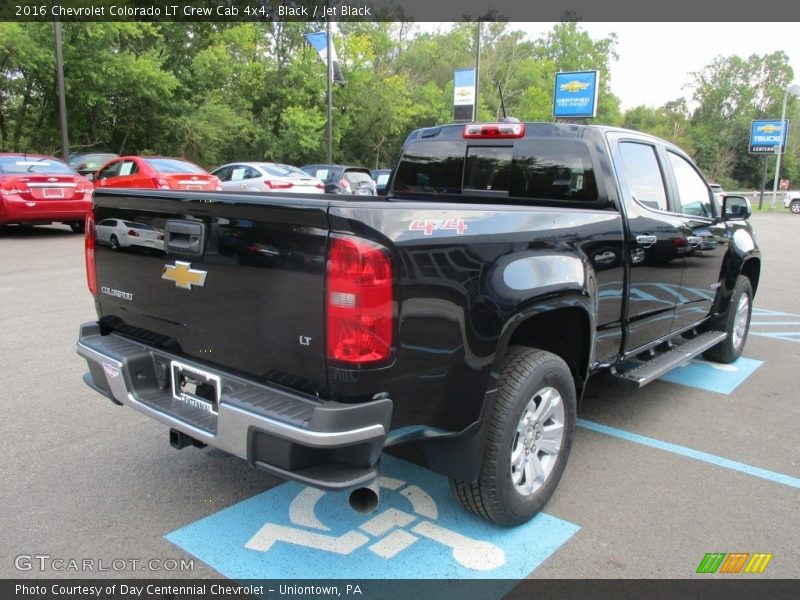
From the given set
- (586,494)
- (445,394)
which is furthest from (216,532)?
(586,494)

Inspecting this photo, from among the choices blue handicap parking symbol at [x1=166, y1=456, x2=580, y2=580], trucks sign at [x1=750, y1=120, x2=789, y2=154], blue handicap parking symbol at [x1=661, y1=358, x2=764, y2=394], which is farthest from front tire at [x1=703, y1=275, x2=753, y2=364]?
trucks sign at [x1=750, y1=120, x2=789, y2=154]

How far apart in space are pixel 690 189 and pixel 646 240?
1.25m

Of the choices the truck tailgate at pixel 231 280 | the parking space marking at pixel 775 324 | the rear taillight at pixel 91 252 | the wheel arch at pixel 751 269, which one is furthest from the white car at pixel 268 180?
the truck tailgate at pixel 231 280

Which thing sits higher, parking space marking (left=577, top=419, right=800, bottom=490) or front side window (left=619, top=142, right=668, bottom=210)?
front side window (left=619, top=142, right=668, bottom=210)

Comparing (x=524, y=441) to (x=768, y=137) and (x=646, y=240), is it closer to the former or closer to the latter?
(x=646, y=240)

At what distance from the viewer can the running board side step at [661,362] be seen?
3.84 metres

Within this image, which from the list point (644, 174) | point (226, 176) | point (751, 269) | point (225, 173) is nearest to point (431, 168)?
point (644, 174)

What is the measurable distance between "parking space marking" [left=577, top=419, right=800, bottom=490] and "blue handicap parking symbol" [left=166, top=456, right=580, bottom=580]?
1221 millimetres

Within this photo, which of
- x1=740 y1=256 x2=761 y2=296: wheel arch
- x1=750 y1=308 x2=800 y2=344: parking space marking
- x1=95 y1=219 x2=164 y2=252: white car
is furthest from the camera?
x1=750 y1=308 x2=800 y2=344: parking space marking

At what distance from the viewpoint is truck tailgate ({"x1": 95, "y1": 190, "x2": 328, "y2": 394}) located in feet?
7.50

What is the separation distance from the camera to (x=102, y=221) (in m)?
3.22

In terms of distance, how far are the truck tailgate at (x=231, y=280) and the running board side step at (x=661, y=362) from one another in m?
2.29

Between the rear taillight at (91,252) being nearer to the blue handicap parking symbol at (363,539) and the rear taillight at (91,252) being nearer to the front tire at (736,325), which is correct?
the blue handicap parking symbol at (363,539)

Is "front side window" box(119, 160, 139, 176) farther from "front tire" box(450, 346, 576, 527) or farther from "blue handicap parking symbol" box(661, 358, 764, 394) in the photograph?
"front tire" box(450, 346, 576, 527)
